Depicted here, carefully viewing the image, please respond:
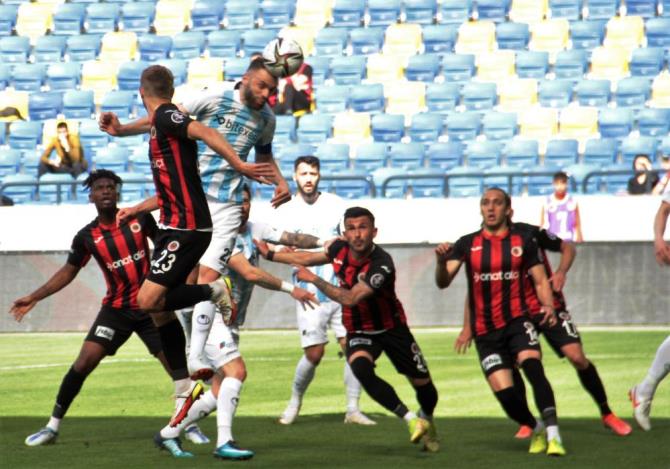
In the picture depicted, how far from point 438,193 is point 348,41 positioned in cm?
566

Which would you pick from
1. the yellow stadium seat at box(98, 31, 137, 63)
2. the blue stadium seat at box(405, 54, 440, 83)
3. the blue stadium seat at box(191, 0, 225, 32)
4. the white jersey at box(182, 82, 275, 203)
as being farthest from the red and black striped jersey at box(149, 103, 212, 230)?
the blue stadium seat at box(191, 0, 225, 32)

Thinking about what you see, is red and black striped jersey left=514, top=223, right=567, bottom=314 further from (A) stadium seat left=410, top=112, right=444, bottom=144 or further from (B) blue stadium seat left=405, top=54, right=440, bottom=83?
(B) blue stadium seat left=405, top=54, right=440, bottom=83

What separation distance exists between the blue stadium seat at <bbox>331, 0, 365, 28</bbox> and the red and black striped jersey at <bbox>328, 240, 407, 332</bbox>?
56.5 ft

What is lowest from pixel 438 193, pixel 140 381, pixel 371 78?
pixel 140 381

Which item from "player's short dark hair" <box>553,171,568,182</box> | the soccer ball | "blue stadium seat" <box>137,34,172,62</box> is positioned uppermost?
"blue stadium seat" <box>137,34,172,62</box>

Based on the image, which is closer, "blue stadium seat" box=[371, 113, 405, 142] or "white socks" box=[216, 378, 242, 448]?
"white socks" box=[216, 378, 242, 448]

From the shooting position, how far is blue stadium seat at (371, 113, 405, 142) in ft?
75.8

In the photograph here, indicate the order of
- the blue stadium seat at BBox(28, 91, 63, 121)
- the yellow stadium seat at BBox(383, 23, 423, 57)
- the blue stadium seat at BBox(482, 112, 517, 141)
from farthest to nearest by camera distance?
the blue stadium seat at BBox(28, 91, 63, 121), the yellow stadium seat at BBox(383, 23, 423, 57), the blue stadium seat at BBox(482, 112, 517, 141)

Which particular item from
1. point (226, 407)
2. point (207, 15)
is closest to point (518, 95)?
point (207, 15)

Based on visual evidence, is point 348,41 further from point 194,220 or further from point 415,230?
point 194,220

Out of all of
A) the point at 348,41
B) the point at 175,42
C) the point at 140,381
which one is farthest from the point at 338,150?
the point at 140,381

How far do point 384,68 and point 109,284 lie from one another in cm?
1594

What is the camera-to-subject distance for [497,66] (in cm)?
2395

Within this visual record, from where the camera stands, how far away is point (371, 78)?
80.8 ft
